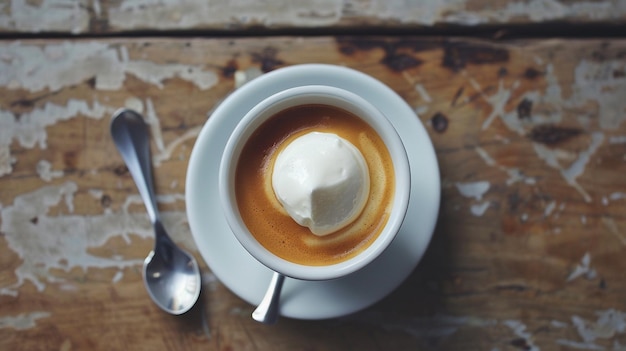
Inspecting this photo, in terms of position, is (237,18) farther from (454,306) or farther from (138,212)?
(454,306)

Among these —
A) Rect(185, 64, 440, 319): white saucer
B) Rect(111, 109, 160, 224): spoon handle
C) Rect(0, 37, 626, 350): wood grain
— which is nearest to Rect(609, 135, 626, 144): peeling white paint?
Rect(0, 37, 626, 350): wood grain

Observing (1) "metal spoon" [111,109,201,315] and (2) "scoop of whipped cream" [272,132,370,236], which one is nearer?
(2) "scoop of whipped cream" [272,132,370,236]

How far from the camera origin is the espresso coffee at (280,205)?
96 cm

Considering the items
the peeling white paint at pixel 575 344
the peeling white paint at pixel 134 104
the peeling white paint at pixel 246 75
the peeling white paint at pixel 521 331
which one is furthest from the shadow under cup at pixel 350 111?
the peeling white paint at pixel 575 344

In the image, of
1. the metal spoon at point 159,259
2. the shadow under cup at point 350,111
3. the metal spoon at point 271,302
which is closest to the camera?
the shadow under cup at point 350,111

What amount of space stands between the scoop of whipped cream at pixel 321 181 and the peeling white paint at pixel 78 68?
1.19 ft

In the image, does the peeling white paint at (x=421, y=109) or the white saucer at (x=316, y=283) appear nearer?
the white saucer at (x=316, y=283)

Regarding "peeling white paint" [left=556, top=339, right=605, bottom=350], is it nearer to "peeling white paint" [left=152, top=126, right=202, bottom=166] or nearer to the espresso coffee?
the espresso coffee

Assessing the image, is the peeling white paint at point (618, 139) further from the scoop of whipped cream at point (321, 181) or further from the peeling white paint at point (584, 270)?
the scoop of whipped cream at point (321, 181)

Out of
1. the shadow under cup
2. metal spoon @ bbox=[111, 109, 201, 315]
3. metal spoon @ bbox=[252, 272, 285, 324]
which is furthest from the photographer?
metal spoon @ bbox=[111, 109, 201, 315]

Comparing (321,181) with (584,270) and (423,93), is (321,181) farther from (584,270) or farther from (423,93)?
(584,270)

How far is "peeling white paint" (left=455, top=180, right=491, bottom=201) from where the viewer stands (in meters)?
1.17

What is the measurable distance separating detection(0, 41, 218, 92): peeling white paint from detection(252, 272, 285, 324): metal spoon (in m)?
0.48

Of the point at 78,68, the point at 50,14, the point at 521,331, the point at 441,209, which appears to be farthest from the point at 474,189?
the point at 50,14
